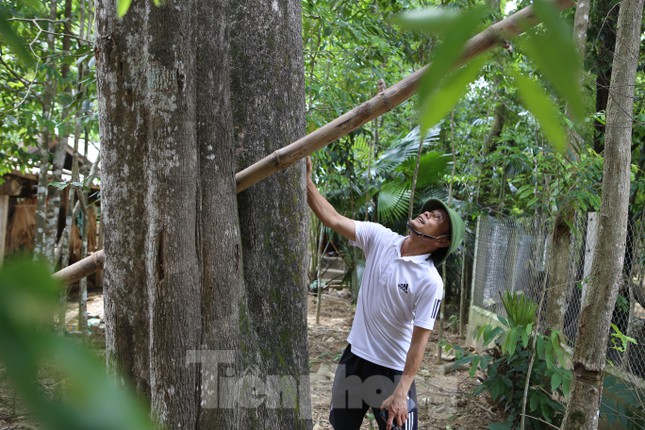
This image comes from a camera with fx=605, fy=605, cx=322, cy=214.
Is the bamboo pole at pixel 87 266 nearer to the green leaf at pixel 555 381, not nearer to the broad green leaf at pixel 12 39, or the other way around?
the broad green leaf at pixel 12 39

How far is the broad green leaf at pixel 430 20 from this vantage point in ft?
1.77

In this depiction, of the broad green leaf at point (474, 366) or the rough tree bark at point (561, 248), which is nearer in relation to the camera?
the rough tree bark at point (561, 248)

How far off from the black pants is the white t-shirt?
61 millimetres

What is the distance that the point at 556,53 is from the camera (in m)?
0.48

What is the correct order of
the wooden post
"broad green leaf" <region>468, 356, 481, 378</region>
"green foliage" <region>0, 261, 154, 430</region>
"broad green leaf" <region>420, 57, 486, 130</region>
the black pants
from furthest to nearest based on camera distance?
the wooden post → "broad green leaf" <region>468, 356, 481, 378</region> → the black pants → "broad green leaf" <region>420, 57, 486, 130</region> → "green foliage" <region>0, 261, 154, 430</region>

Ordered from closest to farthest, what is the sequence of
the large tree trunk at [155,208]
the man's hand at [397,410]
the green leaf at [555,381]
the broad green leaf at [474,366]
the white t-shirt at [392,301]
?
the large tree trunk at [155,208] → the man's hand at [397,410] → the white t-shirt at [392,301] → the green leaf at [555,381] → the broad green leaf at [474,366]

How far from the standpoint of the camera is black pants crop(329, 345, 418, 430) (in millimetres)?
3076

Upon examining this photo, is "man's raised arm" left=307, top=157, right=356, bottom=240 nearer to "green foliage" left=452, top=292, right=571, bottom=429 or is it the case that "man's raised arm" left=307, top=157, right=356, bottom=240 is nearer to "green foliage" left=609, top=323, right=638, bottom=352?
"green foliage" left=452, top=292, right=571, bottom=429

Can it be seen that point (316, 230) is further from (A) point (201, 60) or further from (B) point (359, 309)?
(A) point (201, 60)

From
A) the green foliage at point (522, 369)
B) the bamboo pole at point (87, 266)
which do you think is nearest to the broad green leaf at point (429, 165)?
the green foliage at point (522, 369)

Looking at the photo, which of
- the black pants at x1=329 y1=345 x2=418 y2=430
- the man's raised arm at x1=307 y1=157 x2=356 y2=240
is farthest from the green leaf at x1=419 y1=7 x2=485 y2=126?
the black pants at x1=329 y1=345 x2=418 y2=430

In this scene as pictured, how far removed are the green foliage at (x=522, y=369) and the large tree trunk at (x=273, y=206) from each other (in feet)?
8.04

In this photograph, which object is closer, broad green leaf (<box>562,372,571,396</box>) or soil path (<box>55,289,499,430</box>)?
broad green leaf (<box>562,372,571,396</box>)

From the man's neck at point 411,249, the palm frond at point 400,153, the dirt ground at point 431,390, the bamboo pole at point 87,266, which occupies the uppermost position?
the palm frond at point 400,153
